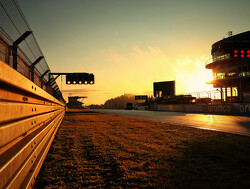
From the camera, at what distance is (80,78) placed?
2556cm

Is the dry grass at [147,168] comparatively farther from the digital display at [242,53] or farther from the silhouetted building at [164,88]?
the silhouetted building at [164,88]

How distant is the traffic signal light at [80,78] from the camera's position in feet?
82.3

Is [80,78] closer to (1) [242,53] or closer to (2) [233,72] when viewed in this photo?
(1) [242,53]

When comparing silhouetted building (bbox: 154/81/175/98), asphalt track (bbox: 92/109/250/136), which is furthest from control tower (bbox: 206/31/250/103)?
asphalt track (bbox: 92/109/250/136)

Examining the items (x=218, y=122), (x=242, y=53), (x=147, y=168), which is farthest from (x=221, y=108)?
(x=147, y=168)

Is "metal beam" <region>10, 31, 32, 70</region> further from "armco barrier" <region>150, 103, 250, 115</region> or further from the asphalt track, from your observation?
"armco barrier" <region>150, 103, 250, 115</region>

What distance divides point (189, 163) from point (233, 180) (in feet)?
2.97

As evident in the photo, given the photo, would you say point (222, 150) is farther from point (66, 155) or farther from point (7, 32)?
point (7, 32)

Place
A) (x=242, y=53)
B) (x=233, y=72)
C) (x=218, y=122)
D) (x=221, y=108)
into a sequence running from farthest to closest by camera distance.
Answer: (x=233, y=72) < (x=221, y=108) < (x=242, y=53) < (x=218, y=122)

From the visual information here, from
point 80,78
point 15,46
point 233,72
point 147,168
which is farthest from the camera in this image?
point 233,72

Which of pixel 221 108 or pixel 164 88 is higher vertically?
pixel 164 88

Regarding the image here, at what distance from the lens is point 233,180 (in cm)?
265

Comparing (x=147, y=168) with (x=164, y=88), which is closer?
(x=147, y=168)

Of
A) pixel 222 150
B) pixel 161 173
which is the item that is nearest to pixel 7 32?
pixel 161 173
